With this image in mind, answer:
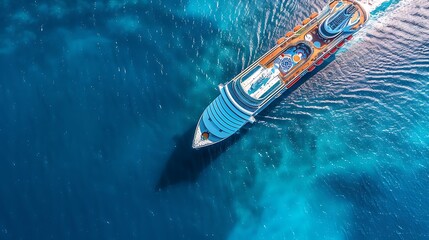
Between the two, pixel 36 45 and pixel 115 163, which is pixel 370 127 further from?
pixel 36 45

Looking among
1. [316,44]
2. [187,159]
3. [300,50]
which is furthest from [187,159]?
[316,44]

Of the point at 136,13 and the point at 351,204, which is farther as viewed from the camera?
the point at 136,13

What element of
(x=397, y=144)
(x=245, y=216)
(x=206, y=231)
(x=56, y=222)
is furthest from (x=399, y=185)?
(x=56, y=222)

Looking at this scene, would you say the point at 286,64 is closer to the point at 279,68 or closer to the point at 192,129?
the point at 279,68

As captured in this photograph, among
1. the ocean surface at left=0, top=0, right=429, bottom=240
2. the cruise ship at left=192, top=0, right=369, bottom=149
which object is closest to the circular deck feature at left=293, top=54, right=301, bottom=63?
the cruise ship at left=192, top=0, right=369, bottom=149

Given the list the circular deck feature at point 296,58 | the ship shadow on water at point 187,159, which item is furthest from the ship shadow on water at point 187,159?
the circular deck feature at point 296,58

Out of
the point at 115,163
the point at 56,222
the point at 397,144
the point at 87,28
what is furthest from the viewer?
the point at 87,28
